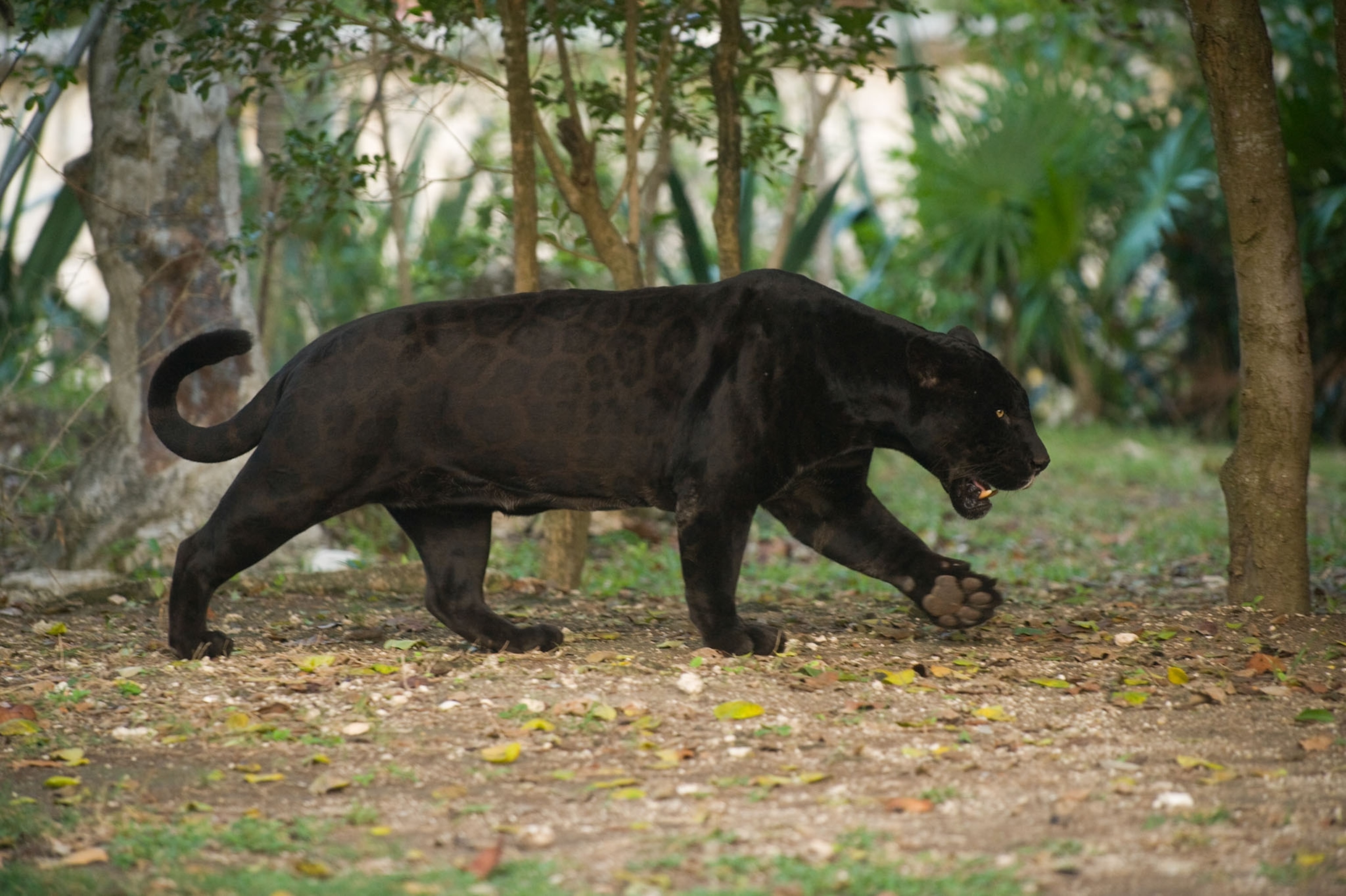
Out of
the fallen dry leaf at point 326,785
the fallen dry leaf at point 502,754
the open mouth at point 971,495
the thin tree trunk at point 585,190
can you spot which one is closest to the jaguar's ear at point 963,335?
the open mouth at point 971,495

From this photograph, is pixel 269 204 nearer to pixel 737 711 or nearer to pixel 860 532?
pixel 860 532

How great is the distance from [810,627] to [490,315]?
169 cm

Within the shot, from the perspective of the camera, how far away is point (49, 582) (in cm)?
623

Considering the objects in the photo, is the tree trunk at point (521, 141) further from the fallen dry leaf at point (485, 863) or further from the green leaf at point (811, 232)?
the green leaf at point (811, 232)

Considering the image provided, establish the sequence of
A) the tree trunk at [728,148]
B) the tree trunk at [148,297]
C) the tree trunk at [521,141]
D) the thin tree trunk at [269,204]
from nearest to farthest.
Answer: the tree trunk at [521,141] → the tree trunk at [728,148] → the thin tree trunk at [269,204] → the tree trunk at [148,297]

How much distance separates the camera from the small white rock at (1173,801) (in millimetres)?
3086

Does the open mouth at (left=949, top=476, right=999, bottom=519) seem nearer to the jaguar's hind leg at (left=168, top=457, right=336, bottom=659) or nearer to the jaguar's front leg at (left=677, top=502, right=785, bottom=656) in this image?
the jaguar's front leg at (left=677, top=502, right=785, bottom=656)

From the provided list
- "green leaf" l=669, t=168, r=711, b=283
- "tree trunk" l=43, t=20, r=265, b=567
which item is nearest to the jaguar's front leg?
"tree trunk" l=43, t=20, r=265, b=567

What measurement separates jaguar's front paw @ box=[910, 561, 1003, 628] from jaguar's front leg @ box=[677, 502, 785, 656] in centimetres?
55

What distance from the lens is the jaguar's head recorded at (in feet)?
14.6

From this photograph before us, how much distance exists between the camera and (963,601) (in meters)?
4.53

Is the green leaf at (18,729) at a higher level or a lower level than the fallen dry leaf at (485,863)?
lower

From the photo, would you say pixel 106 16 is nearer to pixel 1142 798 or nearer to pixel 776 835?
pixel 776 835

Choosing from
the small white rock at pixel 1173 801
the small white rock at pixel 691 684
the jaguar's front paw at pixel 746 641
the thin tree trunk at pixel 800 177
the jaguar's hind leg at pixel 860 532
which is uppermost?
the thin tree trunk at pixel 800 177
